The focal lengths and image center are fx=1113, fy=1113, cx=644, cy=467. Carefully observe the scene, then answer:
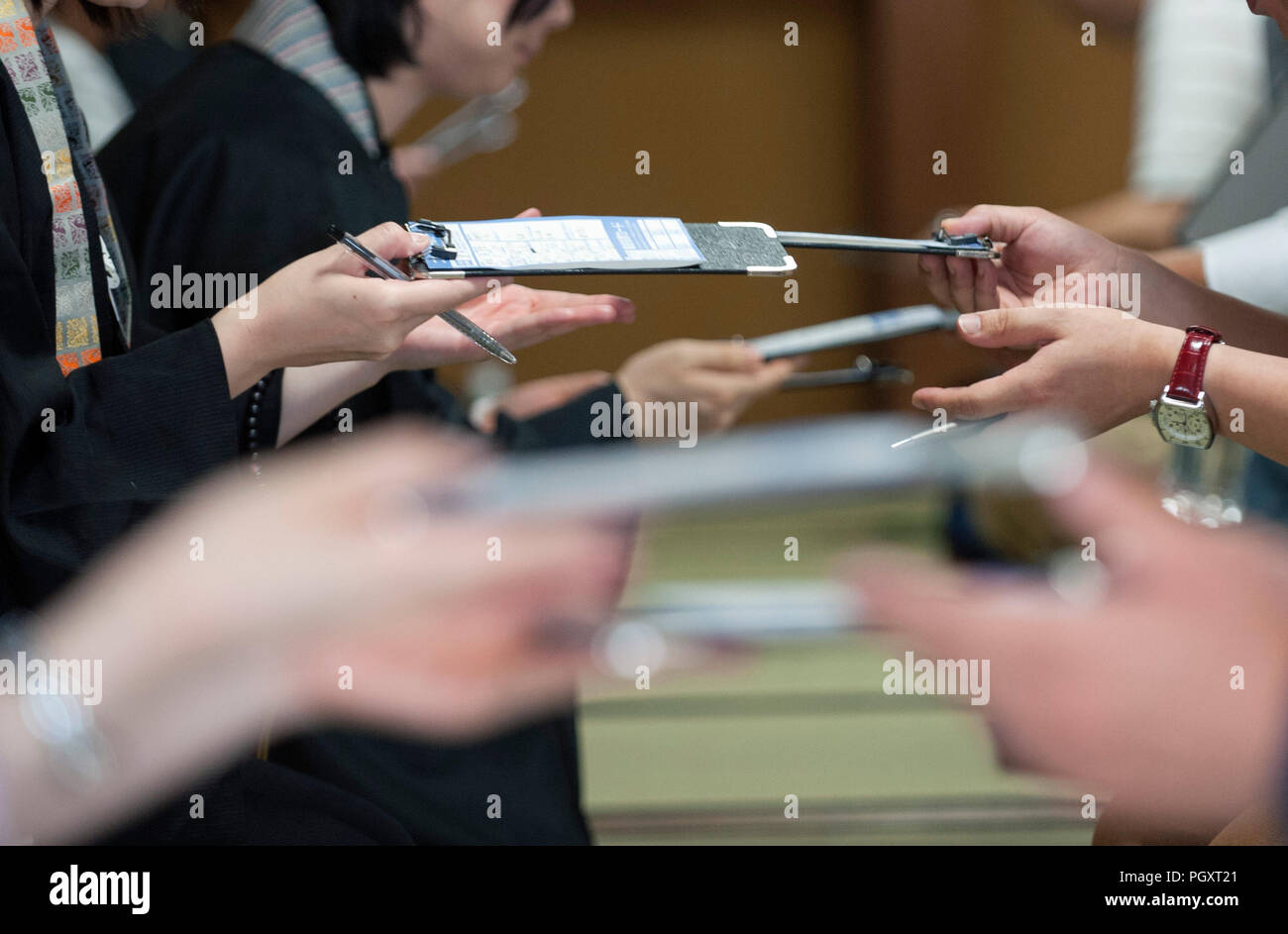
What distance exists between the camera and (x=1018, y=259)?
68 cm

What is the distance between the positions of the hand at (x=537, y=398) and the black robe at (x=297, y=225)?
125mm

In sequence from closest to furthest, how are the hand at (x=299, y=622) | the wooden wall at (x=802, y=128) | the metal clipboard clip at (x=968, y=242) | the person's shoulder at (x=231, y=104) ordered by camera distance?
the hand at (x=299, y=622)
the metal clipboard clip at (x=968, y=242)
the person's shoulder at (x=231, y=104)
the wooden wall at (x=802, y=128)

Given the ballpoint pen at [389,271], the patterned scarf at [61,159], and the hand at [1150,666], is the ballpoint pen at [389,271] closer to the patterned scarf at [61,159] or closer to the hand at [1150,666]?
the patterned scarf at [61,159]

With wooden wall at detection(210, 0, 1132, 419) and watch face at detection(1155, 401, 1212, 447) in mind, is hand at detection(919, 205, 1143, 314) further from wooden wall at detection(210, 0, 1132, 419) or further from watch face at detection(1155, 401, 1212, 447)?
wooden wall at detection(210, 0, 1132, 419)

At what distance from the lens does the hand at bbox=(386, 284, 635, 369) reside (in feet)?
2.19

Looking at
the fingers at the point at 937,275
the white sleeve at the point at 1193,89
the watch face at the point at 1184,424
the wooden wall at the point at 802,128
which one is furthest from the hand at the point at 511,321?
the wooden wall at the point at 802,128

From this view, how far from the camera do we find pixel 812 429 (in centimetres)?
156

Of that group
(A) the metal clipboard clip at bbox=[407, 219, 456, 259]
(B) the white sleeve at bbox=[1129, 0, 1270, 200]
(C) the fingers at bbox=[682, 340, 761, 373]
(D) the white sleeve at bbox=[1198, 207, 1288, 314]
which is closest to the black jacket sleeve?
(A) the metal clipboard clip at bbox=[407, 219, 456, 259]

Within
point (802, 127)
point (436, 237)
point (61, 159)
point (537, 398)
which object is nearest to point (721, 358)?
point (537, 398)

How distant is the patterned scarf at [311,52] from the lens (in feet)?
2.64

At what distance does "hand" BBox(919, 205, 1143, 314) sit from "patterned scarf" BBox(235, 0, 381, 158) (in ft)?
1.40
